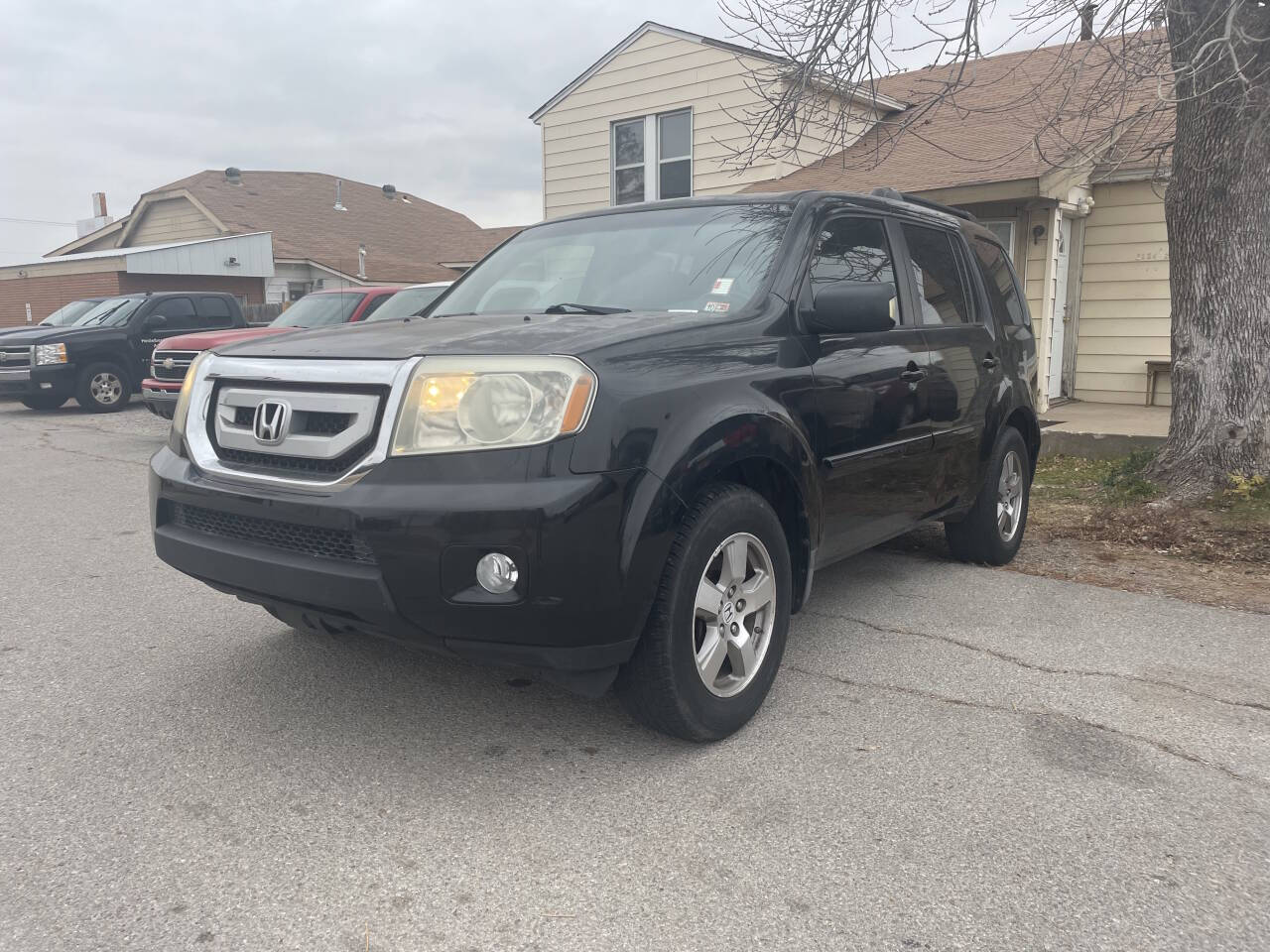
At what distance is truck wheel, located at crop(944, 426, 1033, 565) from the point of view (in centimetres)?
539

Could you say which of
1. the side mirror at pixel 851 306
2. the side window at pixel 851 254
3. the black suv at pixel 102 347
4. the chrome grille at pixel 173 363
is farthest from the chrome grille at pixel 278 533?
the black suv at pixel 102 347

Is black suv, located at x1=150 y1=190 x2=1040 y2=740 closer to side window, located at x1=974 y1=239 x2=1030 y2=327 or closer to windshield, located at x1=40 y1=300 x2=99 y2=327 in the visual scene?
side window, located at x1=974 y1=239 x2=1030 y2=327

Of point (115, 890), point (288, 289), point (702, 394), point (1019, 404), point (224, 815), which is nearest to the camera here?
point (115, 890)

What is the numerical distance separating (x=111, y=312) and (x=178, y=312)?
3.54 feet

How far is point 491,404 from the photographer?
2.82m

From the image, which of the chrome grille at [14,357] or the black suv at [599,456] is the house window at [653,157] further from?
the black suv at [599,456]

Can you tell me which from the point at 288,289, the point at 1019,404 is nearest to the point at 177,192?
the point at 288,289

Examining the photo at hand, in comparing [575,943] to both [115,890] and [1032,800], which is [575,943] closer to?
[115,890]

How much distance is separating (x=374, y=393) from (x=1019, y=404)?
400 cm

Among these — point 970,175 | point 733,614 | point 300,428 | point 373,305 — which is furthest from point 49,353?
point 733,614

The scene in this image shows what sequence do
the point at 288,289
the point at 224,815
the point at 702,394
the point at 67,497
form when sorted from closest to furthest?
the point at 224,815
the point at 702,394
the point at 67,497
the point at 288,289

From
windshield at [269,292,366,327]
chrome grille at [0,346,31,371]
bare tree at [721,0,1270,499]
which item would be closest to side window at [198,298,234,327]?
chrome grille at [0,346,31,371]

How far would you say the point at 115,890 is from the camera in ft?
8.07

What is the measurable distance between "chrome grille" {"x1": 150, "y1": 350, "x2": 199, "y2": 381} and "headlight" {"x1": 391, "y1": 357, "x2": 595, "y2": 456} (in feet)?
29.5
